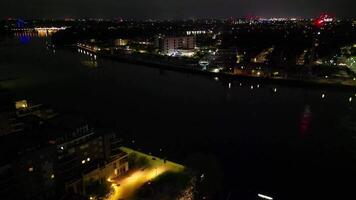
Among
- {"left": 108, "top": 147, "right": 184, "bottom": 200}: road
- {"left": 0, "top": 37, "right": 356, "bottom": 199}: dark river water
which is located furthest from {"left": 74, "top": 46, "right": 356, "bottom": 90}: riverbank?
{"left": 108, "top": 147, "right": 184, "bottom": 200}: road

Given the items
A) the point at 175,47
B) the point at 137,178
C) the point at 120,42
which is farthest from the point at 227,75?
the point at 120,42

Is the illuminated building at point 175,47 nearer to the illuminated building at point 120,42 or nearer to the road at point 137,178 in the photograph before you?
the illuminated building at point 120,42

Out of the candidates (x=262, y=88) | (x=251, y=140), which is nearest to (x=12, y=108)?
(x=251, y=140)

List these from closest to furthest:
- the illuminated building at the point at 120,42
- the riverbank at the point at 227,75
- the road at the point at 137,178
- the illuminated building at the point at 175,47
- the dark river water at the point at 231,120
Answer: the road at the point at 137,178
the dark river water at the point at 231,120
the riverbank at the point at 227,75
the illuminated building at the point at 175,47
the illuminated building at the point at 120,42

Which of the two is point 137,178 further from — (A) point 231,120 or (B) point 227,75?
(B) point 227,75

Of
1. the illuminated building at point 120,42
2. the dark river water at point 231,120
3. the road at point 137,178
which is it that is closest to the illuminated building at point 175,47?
the dark river water at point 231,120

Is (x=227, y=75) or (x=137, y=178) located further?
(x=227, y=75)

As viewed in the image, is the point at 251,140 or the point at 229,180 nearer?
the point at 229,180

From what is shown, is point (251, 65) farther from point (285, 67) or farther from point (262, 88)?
point (262, 88)

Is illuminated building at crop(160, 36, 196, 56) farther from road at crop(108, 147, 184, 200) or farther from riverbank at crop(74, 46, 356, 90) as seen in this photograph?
road at crop(108, 147, 184, 200)
